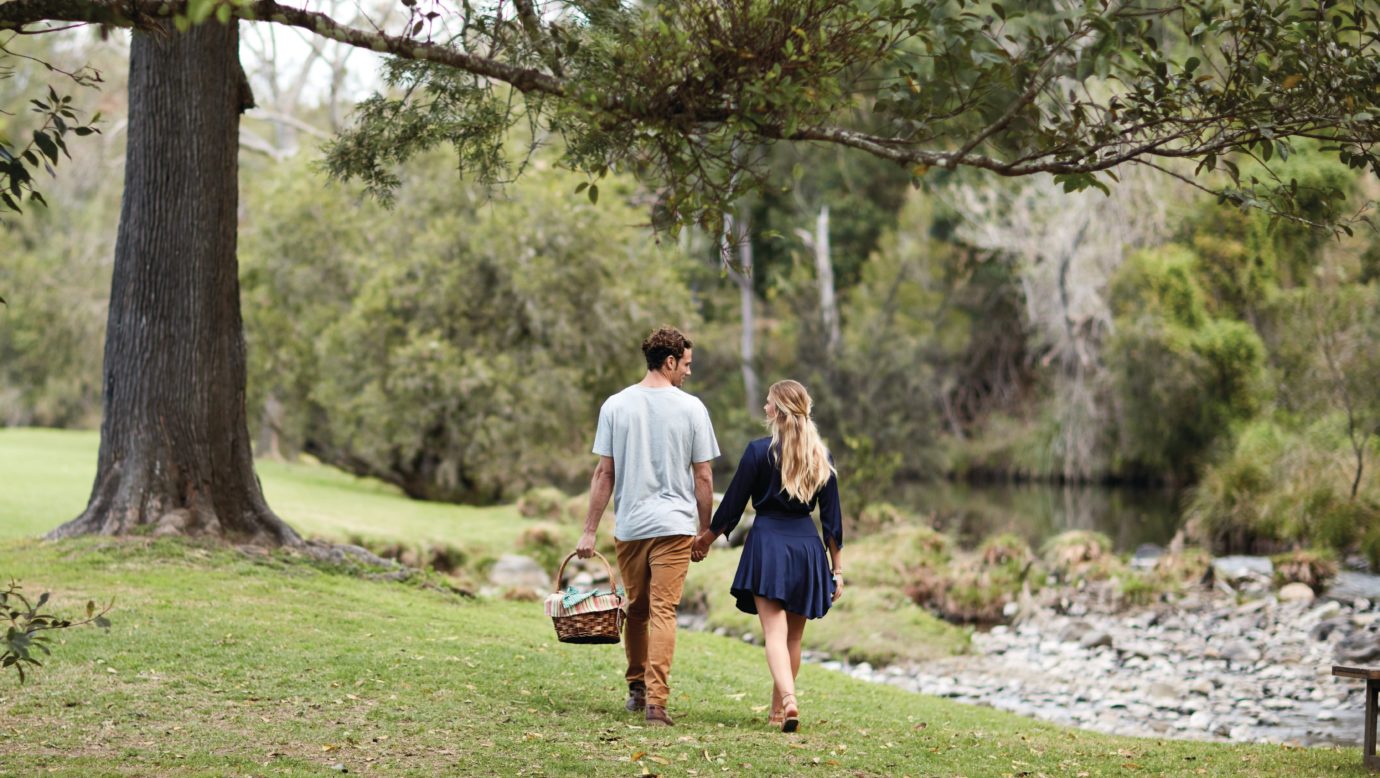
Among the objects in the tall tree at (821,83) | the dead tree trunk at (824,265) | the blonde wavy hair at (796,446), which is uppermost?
the dead tree trunk at (824,265)

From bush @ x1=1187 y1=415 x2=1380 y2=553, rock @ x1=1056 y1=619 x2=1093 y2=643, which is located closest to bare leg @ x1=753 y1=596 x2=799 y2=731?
rock @ x1=1056 y1=619 x2=1093 y2=643

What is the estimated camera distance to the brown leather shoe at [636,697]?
7.47m

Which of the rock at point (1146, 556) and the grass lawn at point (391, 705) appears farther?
the rock at point (1146, 556)

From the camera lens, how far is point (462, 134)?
889 centimetres

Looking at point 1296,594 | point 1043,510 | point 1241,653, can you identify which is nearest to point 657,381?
point 1241,653

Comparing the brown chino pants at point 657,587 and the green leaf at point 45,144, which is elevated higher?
the green leaf at point 45,144

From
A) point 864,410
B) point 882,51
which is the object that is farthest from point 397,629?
point 864,410

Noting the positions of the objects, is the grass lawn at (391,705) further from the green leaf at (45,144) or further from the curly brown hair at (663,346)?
the green leaf at (45,144)

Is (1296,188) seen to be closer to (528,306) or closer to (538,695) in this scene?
(538,695)

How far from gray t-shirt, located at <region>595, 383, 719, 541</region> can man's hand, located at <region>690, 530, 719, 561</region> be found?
0.08 meters

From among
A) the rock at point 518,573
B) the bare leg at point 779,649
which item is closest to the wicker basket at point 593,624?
the bare leg at point 779,649

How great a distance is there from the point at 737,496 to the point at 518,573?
9.76 m

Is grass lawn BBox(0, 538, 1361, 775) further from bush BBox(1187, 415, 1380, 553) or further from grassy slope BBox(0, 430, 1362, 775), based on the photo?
bush BBox(1187, 415, 1380, 553)

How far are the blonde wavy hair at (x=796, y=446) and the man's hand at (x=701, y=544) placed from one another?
19.2 inches
